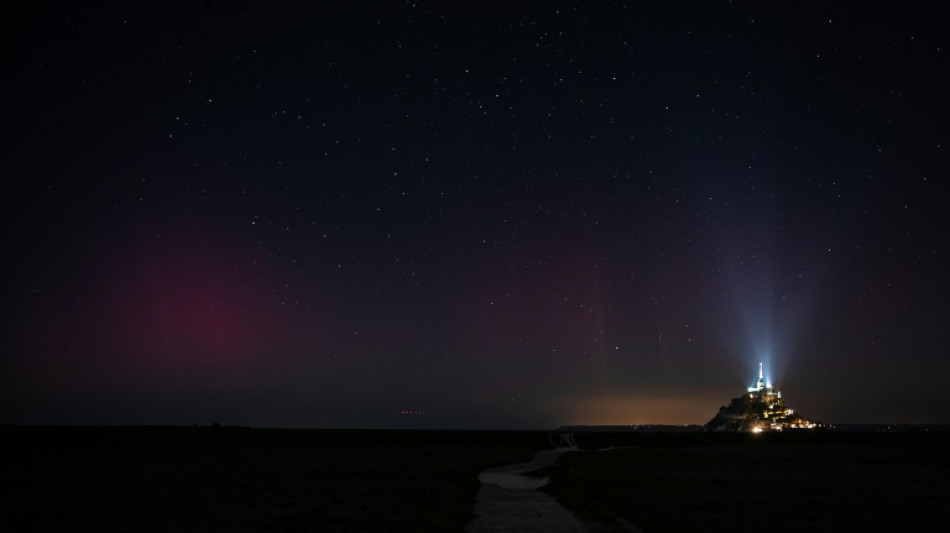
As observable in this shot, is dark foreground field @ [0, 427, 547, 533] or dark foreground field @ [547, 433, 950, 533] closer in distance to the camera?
dark foreground field @ [0, 427, 547, 533]

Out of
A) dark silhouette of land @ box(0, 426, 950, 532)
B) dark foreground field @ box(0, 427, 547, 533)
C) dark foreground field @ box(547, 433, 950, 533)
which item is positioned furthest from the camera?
dark foreground field @ box(547, 433, 950, 533)

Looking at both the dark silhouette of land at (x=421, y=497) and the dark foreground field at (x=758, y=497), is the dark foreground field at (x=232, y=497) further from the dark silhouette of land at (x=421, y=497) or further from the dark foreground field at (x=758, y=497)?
the dark foreground field at (x=758, y=497)

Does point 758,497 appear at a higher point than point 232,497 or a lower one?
higher

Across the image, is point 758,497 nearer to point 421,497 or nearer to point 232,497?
point 421,497

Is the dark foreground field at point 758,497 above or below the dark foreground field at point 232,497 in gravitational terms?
above

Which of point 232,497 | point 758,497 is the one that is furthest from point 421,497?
point 758,497

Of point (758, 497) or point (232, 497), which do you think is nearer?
point (232, 497)

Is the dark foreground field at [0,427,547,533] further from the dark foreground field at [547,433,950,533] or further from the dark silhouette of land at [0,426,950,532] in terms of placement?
the dark foreground field at [547,433,950,533]

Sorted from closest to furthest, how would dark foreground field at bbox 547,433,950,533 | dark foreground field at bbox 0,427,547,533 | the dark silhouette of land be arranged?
dark foreground field at bbox 0,427,547,533
the dark silhouette of land
dark foreground field at bbox 547,433,950,533

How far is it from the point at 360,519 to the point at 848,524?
15818mm

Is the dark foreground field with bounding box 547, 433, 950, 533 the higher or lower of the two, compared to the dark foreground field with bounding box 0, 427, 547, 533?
higher

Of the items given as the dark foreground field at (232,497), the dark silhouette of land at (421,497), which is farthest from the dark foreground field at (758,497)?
the dark foreground field at (232,497)

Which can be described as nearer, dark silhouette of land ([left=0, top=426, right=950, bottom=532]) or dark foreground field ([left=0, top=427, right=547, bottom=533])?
dark foreground field ([left=0, top=427, right=547, bottom=533])

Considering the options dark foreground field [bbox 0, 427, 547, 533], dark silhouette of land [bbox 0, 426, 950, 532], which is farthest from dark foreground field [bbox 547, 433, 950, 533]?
dark foreground field [bbox 0, 427, 547, 533]
